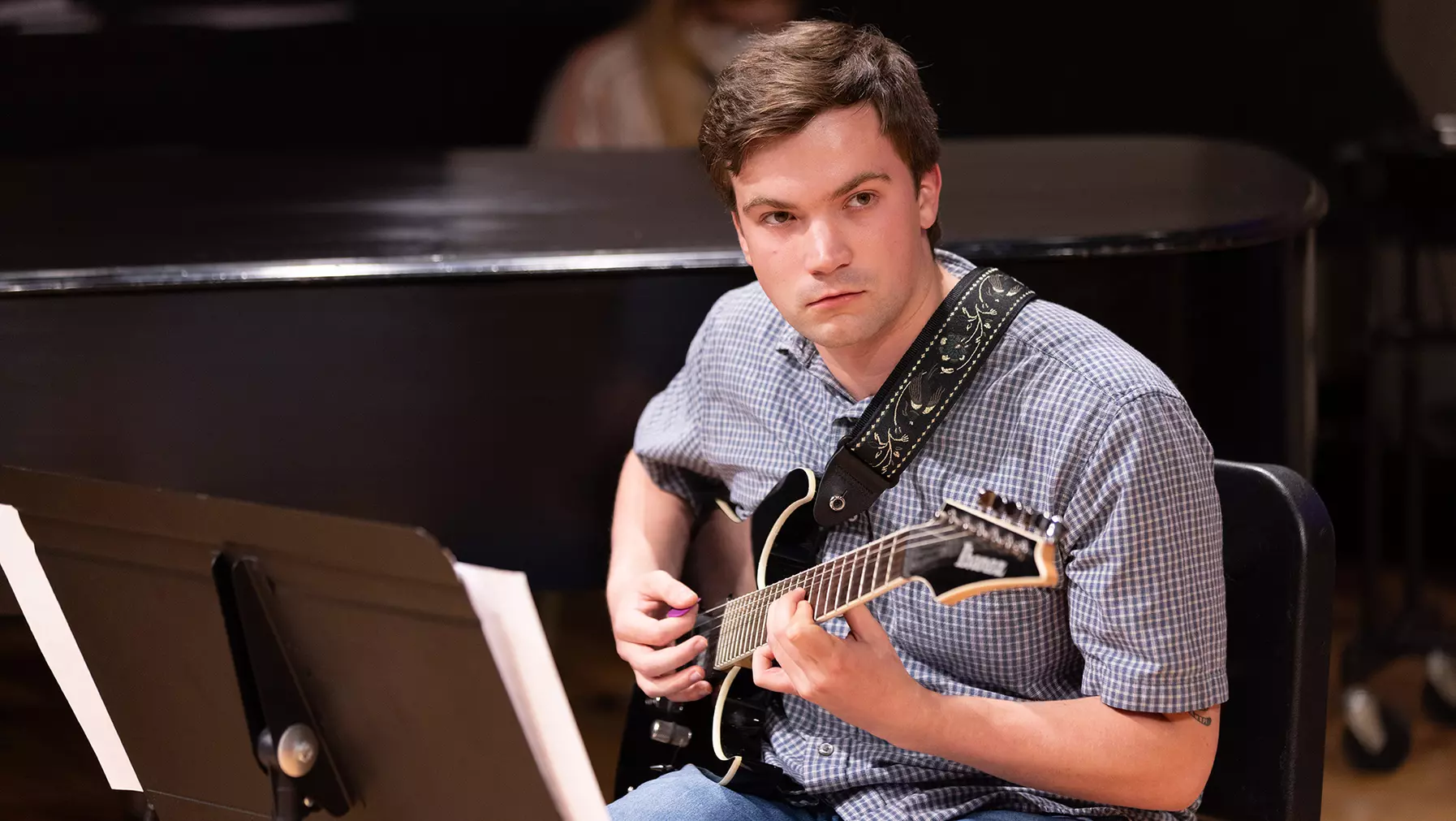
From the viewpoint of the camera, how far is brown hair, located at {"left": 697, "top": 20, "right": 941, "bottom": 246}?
1451 mm

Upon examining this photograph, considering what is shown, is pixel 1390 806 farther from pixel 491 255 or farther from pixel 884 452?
pixel 491 255

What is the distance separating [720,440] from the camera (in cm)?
177

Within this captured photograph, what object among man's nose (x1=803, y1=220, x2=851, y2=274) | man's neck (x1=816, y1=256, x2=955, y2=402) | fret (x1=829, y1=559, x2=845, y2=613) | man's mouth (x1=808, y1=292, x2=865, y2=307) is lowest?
fret (x1=829, y1=559, x2=845, y2=613)

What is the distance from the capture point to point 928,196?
155 cm

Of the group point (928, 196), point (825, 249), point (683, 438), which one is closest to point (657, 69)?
point (683, 438)

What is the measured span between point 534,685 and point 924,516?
1.67 feet

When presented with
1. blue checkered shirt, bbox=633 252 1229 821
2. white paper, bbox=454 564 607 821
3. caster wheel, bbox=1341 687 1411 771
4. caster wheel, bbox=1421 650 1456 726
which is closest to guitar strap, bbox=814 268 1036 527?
blue checkered shirt, bbox=633 252 1229 821

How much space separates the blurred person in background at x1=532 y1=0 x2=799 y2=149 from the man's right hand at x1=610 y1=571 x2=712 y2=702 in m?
2.52

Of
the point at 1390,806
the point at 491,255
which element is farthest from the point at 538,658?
the point at 1390,806

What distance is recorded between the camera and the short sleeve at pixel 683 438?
6.02 ft

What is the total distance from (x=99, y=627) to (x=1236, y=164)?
2036 millimetres

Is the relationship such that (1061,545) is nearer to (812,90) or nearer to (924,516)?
(924,516)

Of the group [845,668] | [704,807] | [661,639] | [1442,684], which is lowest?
[1442,684]

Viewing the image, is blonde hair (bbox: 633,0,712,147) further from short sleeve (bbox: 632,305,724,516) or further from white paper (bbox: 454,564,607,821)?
white paper (bbox: 454,564,607,821)
